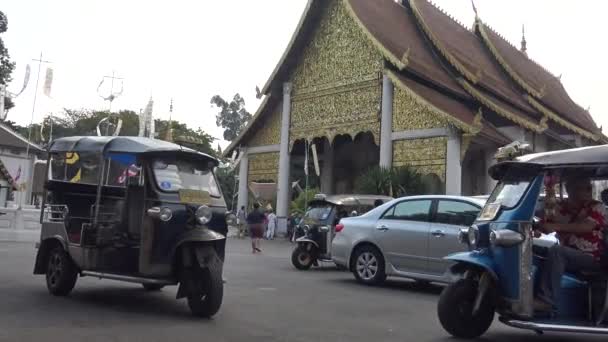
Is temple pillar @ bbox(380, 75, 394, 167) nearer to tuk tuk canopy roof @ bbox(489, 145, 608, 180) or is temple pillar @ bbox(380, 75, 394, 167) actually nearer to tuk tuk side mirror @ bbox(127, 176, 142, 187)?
tuk tuk side mirror @ bbox(127, 176, 142, 187)

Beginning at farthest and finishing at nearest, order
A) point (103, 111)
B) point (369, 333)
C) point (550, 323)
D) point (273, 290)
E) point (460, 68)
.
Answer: point (103, 111)
point (460, 68)
point (273, 290)
point (369, 333)
point (550, 323)

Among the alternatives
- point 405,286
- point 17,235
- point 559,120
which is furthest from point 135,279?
point 559,120

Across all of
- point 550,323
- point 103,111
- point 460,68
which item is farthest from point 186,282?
point 103,111

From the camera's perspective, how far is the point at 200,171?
7273 mm

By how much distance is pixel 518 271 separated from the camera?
5008 mm

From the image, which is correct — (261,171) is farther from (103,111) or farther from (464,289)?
(103,111)

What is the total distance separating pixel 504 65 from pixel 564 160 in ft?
78.6

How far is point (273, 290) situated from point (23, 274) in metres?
3.77

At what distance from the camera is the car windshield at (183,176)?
6.86 m

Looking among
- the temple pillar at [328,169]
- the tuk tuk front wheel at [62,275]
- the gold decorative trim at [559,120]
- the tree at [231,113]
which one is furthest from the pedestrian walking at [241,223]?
the tree at [231,113]

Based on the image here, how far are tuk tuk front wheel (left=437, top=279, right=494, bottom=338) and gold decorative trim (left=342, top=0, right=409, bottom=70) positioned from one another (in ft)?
53.2

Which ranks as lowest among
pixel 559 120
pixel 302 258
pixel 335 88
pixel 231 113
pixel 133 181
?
pixel 302 258

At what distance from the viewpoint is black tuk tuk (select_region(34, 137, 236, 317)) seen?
630 centimetres

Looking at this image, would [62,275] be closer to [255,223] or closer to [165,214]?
[165,214]
